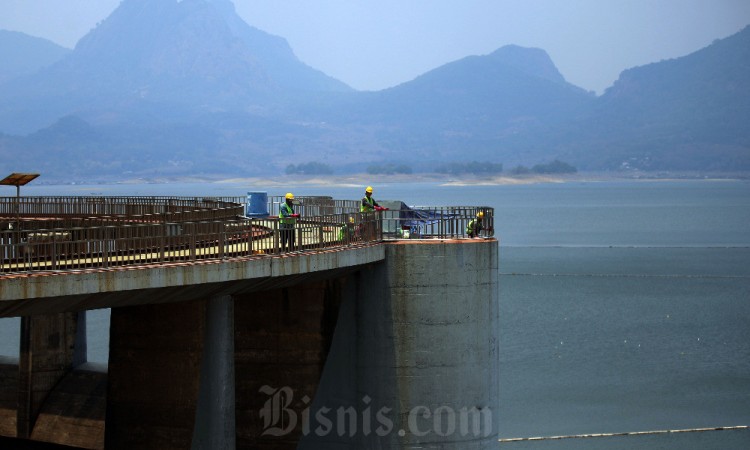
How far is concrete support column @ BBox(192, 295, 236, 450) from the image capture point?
31188 mm

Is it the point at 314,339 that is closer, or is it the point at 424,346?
the point at 424,346

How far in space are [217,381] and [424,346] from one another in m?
5.24

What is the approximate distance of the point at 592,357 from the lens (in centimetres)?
7900

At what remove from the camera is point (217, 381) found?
103 ft

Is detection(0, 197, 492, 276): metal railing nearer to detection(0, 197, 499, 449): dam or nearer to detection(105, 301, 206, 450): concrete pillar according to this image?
detection(0, 197, 499, 449): dam

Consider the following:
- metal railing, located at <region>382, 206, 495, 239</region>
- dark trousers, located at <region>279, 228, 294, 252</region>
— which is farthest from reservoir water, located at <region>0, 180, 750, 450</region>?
dark trousers, located at <region>279, 228, 294, 252</region>

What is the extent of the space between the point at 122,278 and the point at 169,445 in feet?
35.0

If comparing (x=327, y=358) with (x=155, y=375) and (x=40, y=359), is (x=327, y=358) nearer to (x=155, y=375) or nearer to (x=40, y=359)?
(x=155, y=375)

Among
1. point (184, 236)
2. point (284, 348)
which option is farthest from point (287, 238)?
point (284, 348)

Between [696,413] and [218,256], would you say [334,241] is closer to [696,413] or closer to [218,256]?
[218,256]

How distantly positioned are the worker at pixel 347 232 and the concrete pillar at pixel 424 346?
3.29ft

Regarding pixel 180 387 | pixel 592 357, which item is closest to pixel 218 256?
pixel 180 387

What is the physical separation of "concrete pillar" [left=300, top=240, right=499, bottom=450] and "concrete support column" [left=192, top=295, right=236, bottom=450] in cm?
346

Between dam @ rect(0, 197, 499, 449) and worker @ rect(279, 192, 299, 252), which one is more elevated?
worker @ rect(279, 192, 299, 252)
